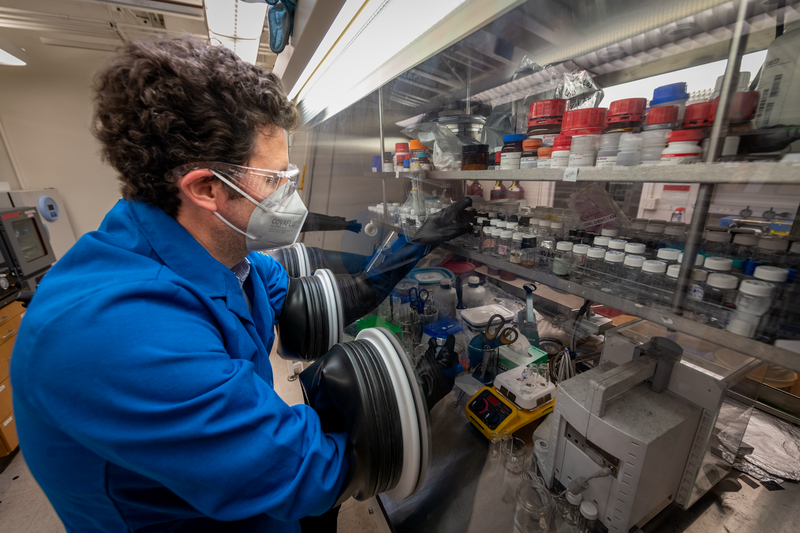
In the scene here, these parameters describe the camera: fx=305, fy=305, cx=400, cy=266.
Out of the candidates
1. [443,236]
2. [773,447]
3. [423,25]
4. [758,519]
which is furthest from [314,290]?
[773,447]

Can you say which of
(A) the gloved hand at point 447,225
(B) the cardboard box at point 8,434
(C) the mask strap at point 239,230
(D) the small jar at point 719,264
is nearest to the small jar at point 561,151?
(D) the small jar at point 719,264

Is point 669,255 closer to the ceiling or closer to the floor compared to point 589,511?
closer to the ceiling

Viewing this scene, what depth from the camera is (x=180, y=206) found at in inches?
28.9

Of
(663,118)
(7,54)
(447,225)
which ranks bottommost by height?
(447,225)

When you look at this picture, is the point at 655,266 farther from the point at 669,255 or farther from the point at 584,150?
the point at 584,150

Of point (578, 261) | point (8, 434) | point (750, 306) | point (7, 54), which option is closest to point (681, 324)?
point (750, 306)

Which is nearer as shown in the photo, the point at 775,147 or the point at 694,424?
the point at 775,147

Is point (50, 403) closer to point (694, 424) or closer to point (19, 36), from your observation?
point (694, 424)

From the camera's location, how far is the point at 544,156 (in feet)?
2.84

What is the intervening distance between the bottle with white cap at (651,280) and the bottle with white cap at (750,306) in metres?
0.14

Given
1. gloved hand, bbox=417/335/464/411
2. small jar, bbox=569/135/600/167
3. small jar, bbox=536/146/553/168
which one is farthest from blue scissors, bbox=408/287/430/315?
small jar, bbox=569/135/600/167

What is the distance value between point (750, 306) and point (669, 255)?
171mm

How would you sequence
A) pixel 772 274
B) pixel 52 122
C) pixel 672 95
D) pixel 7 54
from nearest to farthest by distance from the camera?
pixel 772 274 → pixel 672 95 → pixel 7 54 → pixel 52 122

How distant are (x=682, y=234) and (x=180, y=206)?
1400mm
